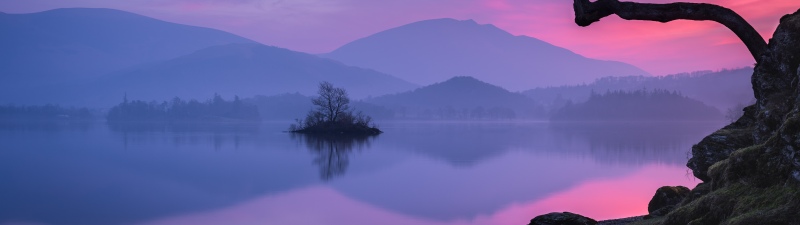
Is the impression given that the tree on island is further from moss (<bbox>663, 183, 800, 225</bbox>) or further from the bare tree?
the bare tree

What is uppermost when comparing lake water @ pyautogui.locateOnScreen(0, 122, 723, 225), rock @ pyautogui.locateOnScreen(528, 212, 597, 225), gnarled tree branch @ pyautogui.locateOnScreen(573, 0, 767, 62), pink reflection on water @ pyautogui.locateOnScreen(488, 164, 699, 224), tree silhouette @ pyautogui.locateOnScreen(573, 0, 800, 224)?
gnarled tree branch @ pyautogui.locateOnScreen(573, 0, 767, 62)

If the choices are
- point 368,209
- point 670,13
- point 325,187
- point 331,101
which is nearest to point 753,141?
point 670,13

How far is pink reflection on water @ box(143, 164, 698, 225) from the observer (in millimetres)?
25609

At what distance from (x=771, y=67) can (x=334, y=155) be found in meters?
49.3

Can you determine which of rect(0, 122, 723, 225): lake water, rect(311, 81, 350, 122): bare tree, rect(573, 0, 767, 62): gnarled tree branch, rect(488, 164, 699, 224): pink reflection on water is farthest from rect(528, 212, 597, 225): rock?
rect(311, 81, 350, 122): bare tree

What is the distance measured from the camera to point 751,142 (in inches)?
631

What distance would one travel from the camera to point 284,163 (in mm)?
54125

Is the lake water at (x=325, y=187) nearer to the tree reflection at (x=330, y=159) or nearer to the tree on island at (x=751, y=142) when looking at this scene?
the tree reflection at (x=330, y=159)

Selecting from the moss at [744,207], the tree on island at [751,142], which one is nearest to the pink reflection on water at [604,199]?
the tree on island at [751,142]

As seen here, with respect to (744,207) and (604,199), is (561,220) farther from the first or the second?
(604,199)

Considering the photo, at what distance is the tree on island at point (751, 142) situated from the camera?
1073 cm

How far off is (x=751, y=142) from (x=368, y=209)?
1636cm

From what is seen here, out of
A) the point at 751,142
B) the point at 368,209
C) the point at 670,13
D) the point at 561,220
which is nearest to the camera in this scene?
the point at 670,13

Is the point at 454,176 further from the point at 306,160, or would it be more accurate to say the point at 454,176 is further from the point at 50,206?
the point at 50,206
